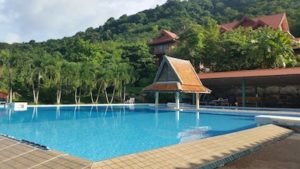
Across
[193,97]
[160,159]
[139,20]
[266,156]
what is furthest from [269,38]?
[139,20]

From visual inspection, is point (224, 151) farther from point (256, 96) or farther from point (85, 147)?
point (256, 96)

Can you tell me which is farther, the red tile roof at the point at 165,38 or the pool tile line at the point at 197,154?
the red tile roof at the point at 165,38

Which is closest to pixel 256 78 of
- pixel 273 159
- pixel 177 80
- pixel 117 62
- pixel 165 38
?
pixel 177 80

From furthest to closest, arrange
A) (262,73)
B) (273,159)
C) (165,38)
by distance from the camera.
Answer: (165,38)
(262,73)
(273,159)

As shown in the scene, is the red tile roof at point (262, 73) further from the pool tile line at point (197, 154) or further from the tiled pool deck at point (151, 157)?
the tiled pool deck at point (151, 157)

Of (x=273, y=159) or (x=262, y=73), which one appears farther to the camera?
(x=262, y=73)

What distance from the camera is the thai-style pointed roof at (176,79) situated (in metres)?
21.9

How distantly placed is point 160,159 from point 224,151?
5.80 ft

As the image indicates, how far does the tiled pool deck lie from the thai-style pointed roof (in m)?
13.8

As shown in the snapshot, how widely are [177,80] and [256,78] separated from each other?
5.44 m

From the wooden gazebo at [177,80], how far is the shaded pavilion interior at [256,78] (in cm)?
150

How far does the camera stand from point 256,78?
21.1 metres

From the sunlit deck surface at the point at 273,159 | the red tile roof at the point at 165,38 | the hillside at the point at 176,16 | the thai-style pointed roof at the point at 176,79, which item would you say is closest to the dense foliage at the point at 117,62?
the red tile roof at the point at 165,38

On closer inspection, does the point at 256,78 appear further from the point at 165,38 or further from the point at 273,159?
the point at 165,38
